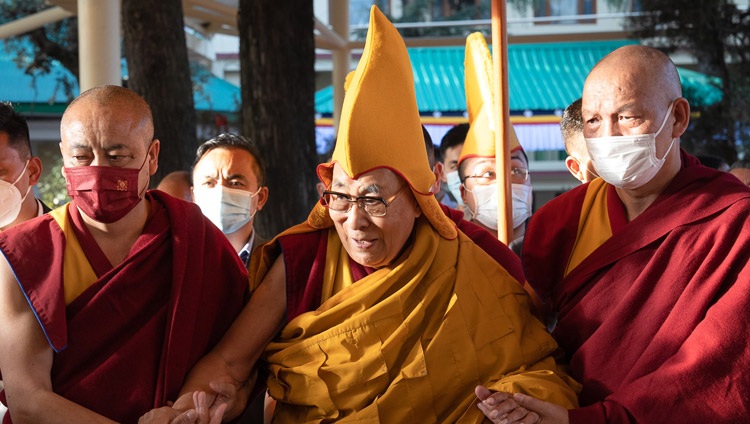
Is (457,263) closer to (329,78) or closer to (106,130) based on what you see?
(106,130)

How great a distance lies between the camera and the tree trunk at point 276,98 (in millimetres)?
7020

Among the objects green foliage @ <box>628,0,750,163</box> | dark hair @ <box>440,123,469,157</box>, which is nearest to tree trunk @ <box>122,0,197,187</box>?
dark hair @ <box>440,123,469,157</box>

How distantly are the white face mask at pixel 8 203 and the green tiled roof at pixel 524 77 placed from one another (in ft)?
37.1

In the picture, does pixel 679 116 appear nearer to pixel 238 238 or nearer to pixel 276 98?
pixel 238 238

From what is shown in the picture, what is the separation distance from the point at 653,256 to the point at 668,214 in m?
0.15

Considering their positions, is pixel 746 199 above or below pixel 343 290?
above

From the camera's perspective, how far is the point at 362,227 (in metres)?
2.91

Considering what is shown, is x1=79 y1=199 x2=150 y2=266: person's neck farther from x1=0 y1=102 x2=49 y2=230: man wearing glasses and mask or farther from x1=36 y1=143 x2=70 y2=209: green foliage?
x1=36 y1=143 x2=70 y2=209: green foliage

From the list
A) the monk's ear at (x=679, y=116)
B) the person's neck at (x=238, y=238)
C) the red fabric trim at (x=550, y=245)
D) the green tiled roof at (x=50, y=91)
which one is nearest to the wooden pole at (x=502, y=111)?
the red fabric trim at (x=550, y=245)

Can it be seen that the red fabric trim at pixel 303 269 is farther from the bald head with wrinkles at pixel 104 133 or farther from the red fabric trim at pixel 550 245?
the red fabric trim at pixel 550 245

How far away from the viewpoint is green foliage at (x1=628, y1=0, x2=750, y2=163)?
37.1ft

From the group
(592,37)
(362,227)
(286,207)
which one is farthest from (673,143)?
(592,37)

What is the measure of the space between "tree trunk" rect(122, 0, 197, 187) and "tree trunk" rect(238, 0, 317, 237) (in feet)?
2.02

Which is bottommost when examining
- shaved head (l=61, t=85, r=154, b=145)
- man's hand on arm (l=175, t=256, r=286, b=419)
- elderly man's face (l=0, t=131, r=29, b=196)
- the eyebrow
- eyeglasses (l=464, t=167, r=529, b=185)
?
man's hand on arm (l=175, t=256, r=286, b=419)
